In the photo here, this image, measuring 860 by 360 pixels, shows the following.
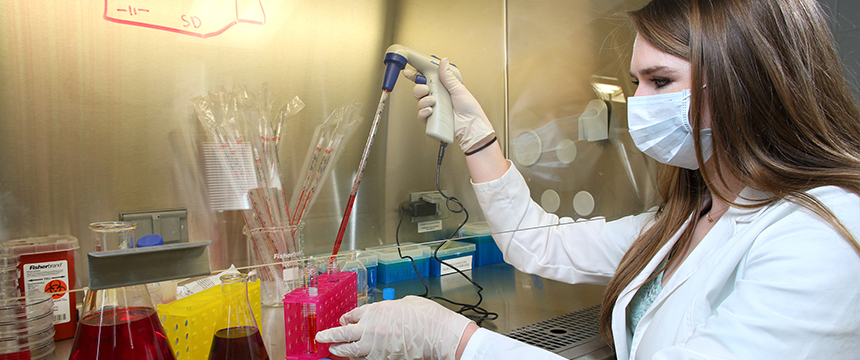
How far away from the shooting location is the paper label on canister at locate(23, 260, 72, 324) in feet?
2.45

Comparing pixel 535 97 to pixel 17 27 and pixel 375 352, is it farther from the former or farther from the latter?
pixel 17 27

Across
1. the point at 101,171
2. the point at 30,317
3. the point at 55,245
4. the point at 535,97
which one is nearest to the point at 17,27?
the point at 101,171

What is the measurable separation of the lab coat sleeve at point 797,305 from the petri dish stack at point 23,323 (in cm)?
96

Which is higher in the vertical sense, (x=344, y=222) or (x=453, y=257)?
(x=344, y=222)

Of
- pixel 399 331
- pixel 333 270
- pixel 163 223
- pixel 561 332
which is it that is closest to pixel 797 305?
pixel 561 332

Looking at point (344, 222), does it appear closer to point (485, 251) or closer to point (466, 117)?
point (466, 117)

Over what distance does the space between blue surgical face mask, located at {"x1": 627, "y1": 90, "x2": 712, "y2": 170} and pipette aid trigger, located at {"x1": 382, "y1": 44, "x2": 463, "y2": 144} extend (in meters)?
0.44

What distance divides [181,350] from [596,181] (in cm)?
125

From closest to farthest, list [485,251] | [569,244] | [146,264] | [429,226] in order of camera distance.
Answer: [146,264]
[429,226]
[569,244]
[485,251]

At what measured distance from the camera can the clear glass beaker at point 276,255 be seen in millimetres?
856

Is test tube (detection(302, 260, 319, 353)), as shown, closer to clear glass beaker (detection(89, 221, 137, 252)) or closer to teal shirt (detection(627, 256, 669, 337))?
clear glass beaker (detection(89, 221, 137, 252))

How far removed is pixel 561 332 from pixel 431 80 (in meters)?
0.71

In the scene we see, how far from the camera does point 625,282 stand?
3.56ft

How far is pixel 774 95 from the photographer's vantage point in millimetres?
807
